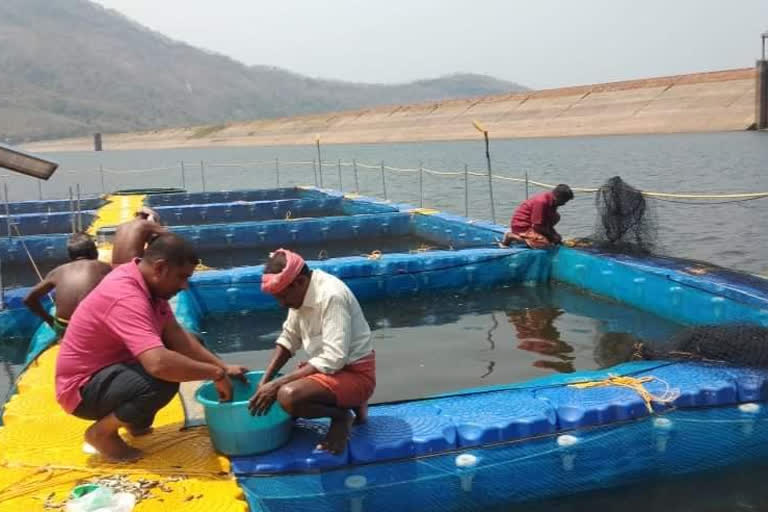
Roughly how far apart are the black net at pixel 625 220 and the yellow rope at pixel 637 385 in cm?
481

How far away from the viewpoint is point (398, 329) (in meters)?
8.16

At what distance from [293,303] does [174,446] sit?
3.73 ft

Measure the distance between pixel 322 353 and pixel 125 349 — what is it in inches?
40.5

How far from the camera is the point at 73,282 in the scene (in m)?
5.61

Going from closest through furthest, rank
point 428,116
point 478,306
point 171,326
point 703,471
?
point 171,326, point 703,471, point 478,306, point 428,116

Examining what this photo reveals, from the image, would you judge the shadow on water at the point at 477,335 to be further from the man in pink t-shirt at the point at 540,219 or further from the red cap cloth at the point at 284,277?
the red cap cloth at the point at 284,277

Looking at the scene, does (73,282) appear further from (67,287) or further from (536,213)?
(536,213)

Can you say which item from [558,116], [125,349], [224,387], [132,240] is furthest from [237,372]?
[558,116]

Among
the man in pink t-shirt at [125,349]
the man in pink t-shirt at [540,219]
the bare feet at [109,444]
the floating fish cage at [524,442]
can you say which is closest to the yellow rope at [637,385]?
the floating fish cage at [524,442]

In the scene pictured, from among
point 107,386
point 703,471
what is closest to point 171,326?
point 107,386

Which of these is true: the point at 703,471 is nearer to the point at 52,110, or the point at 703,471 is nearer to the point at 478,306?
the point at 478,306

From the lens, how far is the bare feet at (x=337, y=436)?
3.84 metres

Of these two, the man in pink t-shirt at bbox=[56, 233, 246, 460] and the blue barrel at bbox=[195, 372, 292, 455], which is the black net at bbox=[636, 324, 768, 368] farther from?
the man in pink t-shirt at bbox=[56, 233, 246, 460]

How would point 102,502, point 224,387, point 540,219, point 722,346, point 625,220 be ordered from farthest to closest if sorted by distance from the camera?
point 540,219, point 625,220, point 722,346, point 224,387, point 102,502
